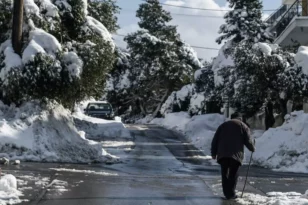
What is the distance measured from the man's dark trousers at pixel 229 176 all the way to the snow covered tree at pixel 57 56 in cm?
748

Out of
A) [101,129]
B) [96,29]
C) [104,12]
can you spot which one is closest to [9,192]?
[96,29]

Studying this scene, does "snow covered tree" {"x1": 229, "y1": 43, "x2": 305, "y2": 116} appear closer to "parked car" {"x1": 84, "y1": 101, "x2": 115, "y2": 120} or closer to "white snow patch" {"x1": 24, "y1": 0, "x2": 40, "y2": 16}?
"white snow patch" {"x1": 24, "y1": 0, "x2": 40, "y2": 16}

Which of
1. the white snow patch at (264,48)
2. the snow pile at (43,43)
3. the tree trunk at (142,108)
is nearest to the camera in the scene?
the snow pile at (43,43)

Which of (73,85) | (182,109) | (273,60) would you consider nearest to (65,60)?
(73,85)

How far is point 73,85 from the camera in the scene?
16.6 metres

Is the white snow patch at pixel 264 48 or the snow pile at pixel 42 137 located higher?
the white snow patch at pixel 264 48

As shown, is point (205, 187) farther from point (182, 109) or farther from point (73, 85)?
point (182, 109)

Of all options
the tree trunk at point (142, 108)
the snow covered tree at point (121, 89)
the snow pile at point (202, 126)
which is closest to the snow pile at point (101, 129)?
the snow pile at point (202, 126)

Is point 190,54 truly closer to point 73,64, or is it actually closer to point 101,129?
point 101,129

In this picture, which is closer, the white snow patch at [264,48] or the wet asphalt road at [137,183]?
the wet asphalt road at [137,183]

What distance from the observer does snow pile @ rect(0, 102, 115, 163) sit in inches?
587

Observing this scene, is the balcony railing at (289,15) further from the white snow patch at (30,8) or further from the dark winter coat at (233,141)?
the dark winter coat at (233,141)

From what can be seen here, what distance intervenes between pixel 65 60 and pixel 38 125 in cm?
217

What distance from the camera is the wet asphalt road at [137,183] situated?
31.0 ft
